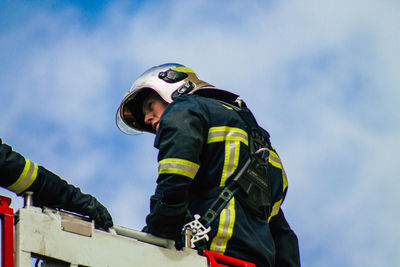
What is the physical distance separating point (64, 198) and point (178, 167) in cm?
95

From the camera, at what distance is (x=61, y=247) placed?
516 centimetres

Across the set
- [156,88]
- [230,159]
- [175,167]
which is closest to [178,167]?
[175,167]

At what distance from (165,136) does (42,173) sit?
115 centimetres

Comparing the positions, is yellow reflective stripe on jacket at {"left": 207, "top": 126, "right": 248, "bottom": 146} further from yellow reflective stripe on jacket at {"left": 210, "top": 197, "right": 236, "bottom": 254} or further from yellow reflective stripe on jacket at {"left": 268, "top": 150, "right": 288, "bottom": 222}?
yellow reflective stripe on jacket at {"left": 210, "top": 197, "right": 236, "bottom": 254}

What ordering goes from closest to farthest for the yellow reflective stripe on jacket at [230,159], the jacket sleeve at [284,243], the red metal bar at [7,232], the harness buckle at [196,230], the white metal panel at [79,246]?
the red metal bar at [7,232] → the white metal panel at [79,246] → the harness buckle at [196,230] → the yellow reflective stripe on jacket at [230,159] → the jacket sleeve at [284,243]

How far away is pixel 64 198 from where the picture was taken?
577cm

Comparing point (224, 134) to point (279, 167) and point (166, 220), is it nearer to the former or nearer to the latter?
point (279, 167)

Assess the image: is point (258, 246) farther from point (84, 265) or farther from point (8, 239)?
point (8, 239)

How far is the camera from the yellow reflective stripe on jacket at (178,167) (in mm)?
6262

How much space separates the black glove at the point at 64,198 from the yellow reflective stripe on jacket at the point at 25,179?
0.03m

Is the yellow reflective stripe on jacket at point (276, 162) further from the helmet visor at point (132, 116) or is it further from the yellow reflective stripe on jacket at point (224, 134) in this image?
the helmet visor at point (132, 116)

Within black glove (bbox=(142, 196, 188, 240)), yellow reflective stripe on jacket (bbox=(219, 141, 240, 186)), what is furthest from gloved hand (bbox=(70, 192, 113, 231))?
yellow reflective stripe on jacket (bbox=(219, 141, 240, 186))

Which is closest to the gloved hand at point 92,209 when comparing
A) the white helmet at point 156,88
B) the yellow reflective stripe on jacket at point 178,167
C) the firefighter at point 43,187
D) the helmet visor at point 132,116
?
the firefighter at point 43,187

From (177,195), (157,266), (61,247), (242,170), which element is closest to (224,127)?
(242,170)
